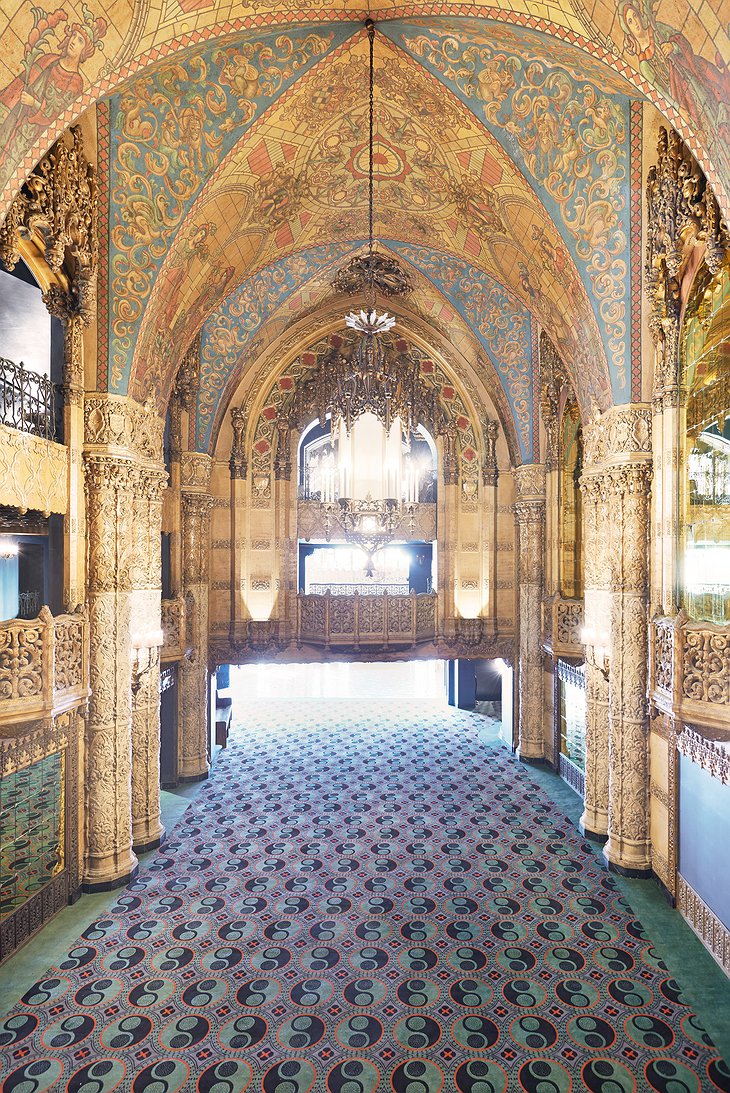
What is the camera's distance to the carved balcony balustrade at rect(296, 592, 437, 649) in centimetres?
1355

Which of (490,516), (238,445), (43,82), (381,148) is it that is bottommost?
(490,516)

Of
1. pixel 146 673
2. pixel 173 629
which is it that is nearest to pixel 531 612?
pixel 173 629

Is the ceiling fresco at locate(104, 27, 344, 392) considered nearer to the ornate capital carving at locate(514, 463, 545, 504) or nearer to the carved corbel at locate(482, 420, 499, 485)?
the ornate capital carving at locate(514, 463, 545, 504)

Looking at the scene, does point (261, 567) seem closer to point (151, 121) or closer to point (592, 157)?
point (151, 121)

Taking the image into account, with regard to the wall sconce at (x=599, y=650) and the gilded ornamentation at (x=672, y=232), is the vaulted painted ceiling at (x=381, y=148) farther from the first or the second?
the wall sconce at (x=599, y=650)

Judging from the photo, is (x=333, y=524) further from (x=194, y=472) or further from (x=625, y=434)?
(x=625, y=434)

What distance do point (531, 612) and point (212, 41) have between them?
1120cm

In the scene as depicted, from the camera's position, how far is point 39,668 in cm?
618

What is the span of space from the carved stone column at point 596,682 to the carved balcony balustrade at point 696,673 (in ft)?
7.32

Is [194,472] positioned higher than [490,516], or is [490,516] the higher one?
[194,472]

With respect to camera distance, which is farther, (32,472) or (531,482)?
(531,482)

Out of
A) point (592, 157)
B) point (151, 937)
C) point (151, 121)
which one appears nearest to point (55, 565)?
point (151, 937)

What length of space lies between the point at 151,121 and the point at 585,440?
726 cm

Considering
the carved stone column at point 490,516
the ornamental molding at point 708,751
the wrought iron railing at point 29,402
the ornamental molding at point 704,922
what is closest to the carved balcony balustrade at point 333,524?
the carved stone column at point 490,516
